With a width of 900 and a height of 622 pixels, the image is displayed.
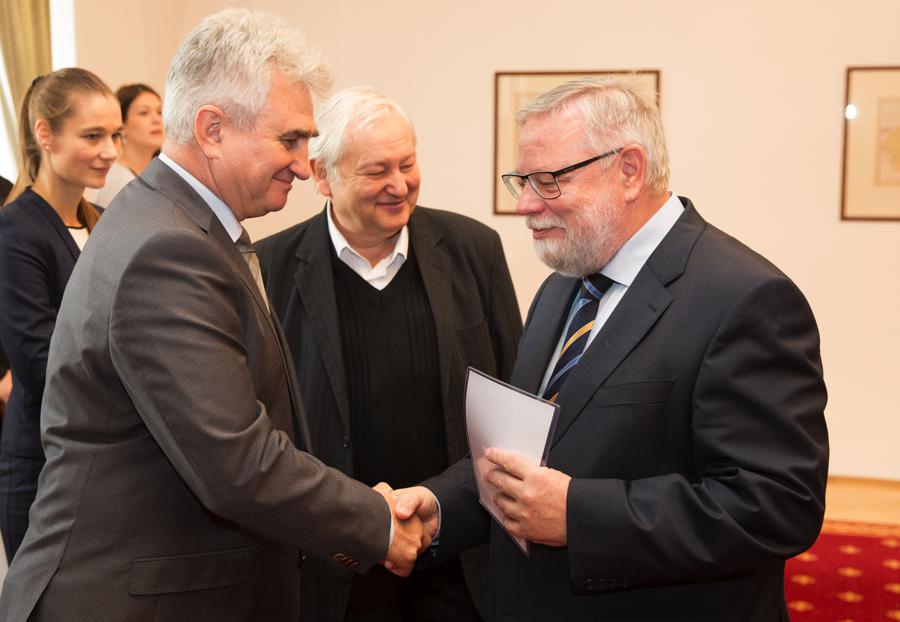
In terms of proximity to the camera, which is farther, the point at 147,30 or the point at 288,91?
the point at 147,30

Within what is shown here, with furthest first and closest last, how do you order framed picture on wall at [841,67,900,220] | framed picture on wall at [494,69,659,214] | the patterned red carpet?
framed picture on wall at [494,69,659,214]
framed picture on wall at [841,67,900,220]
the patterned red carpet

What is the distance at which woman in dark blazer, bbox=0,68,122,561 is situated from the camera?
2809mm

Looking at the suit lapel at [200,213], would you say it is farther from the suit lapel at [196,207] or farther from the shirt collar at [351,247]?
the shirt collar at [351,247]

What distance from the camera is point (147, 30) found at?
6.20 metres

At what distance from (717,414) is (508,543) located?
21.0 inches

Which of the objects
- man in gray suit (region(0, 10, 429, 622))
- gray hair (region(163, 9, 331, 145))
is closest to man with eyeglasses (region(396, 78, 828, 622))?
man in gray suit (region(0, 10, 429, 622))

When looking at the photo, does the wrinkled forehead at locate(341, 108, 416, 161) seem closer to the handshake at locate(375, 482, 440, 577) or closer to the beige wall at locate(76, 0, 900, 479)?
the handshake at locate(375, 482, 440, 577)

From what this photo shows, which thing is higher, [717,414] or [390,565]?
[717,414]

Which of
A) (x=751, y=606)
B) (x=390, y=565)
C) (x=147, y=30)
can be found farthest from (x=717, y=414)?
(x=147, y=30)

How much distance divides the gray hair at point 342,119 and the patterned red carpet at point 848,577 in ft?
9.51

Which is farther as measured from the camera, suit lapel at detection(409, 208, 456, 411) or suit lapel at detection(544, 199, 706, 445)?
suit lapel at detection(409, 208, 456, 411)

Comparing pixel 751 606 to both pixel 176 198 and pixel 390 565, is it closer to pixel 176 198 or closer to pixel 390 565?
pixel 390 565

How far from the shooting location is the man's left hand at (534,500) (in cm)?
159

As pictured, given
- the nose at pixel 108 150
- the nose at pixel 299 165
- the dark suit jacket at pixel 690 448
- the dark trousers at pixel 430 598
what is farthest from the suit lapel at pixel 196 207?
the nose at pixel 108 150
